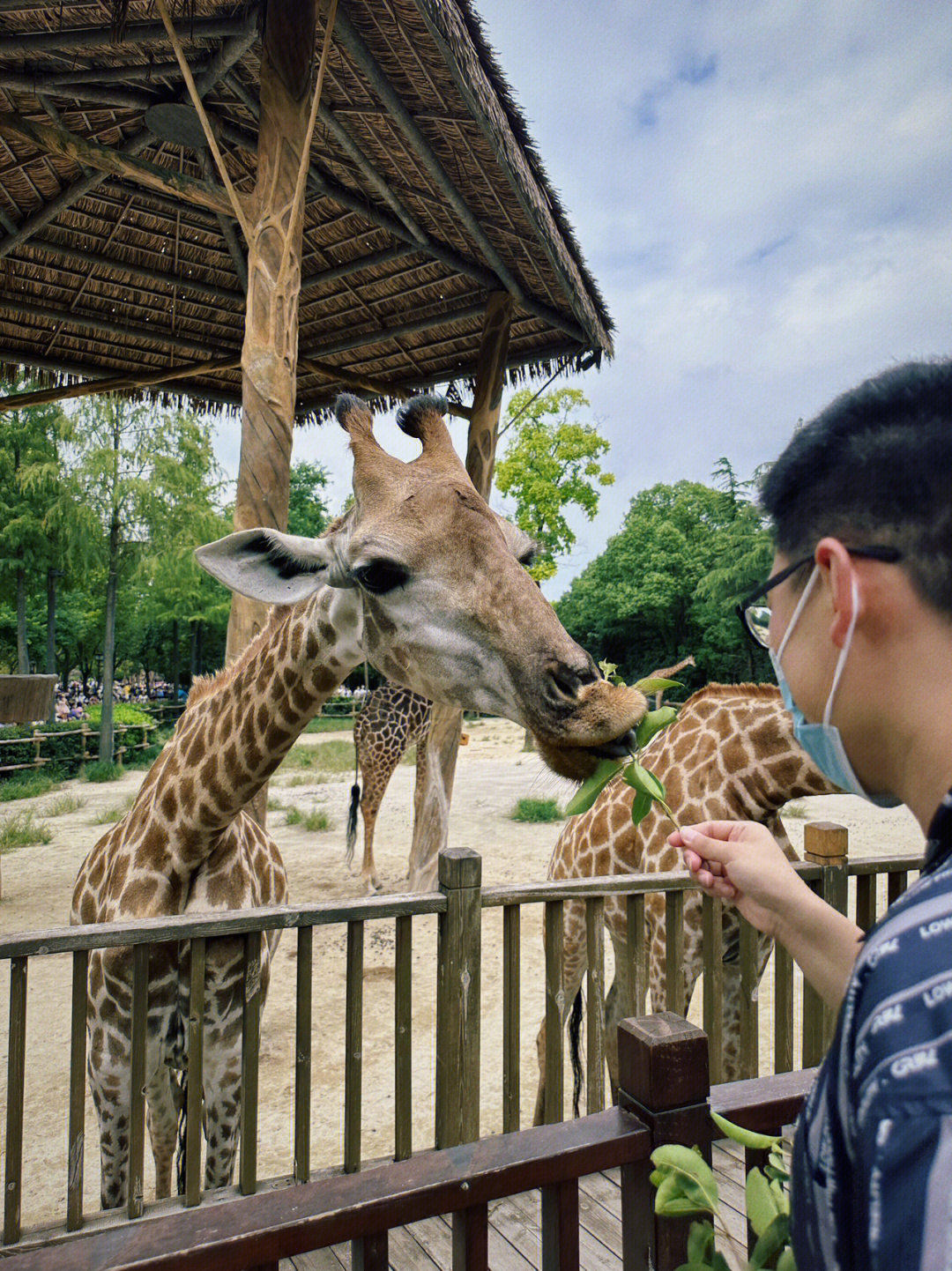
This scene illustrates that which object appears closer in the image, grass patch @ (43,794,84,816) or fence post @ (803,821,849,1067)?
fence post @ (803,821,849,1067)

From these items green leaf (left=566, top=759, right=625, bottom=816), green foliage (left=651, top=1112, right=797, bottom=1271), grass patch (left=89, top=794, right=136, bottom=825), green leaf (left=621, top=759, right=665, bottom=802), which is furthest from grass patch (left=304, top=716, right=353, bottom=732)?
green foliage (left=651, top=1112, right=797, bottom=1271)

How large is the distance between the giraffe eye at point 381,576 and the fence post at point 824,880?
194cm

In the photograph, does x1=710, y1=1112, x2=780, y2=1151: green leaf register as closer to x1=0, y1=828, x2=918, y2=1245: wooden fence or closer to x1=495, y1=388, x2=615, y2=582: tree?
x1=0, y1=828, x2=918, y2=1245: wooden fence

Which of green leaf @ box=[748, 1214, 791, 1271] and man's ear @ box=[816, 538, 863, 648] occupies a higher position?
man's ear @ box=[816, 538, 863, 648]

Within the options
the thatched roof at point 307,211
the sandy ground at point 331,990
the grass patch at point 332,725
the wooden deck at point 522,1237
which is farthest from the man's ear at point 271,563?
the grass patch at point 332,725

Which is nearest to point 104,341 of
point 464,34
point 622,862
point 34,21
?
point 34,21

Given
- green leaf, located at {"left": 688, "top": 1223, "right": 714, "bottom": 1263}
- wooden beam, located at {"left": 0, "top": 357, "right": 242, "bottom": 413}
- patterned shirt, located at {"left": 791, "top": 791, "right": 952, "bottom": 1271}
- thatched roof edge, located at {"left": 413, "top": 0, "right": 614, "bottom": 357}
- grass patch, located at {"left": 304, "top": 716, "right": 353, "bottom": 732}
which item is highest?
thatched roof edge, located at {"left": 413, "top": 0, "right": 614, "bottom": 357}

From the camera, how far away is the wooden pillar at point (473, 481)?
239 inches

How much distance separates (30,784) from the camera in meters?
13.4

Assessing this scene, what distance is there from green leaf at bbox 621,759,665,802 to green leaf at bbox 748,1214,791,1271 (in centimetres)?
74

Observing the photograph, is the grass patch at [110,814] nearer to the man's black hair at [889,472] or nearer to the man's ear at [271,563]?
the man's ear at [271,563]

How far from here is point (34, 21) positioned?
400cm

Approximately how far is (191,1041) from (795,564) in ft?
7.06

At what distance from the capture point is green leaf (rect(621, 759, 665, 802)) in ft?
5.41
